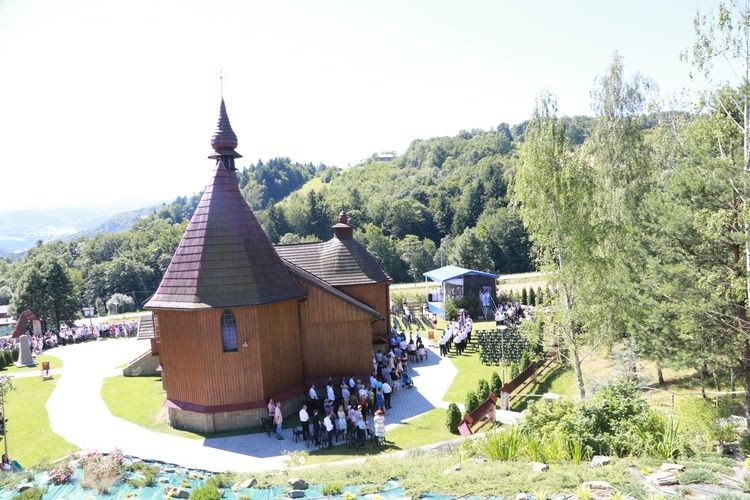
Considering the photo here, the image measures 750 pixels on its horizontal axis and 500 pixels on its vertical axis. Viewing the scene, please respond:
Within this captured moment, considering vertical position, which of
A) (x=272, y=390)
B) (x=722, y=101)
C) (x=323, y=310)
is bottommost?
(x=272, y=390)

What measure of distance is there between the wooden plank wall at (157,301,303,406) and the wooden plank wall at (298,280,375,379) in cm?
269

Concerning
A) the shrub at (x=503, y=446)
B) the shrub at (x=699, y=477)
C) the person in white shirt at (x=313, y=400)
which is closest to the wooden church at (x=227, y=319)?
the person in white shirt at (x=313, y=400)

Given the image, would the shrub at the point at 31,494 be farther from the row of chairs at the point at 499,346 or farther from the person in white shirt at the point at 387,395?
the row of chairs at the point at 499,346

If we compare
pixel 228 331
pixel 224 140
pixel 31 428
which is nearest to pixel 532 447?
pixel 228 331

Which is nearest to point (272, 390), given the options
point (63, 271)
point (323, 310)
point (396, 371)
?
point (323, 310)

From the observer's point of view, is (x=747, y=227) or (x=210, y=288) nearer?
(x=747, y=227)

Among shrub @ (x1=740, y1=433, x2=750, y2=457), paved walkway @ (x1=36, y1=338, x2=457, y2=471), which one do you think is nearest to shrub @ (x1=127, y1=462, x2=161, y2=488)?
paved walkway @ (x1=36, y1=338, x2=457, y2=471)

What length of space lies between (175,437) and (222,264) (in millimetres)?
5914

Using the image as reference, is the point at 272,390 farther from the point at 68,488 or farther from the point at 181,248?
the point at 68,488

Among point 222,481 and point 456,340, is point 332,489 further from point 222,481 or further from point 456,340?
point 456,340

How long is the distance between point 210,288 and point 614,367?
16.2m

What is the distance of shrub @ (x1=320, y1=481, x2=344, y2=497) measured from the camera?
28.1 feet

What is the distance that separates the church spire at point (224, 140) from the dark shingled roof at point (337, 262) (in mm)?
5587

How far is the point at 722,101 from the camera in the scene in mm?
12516
